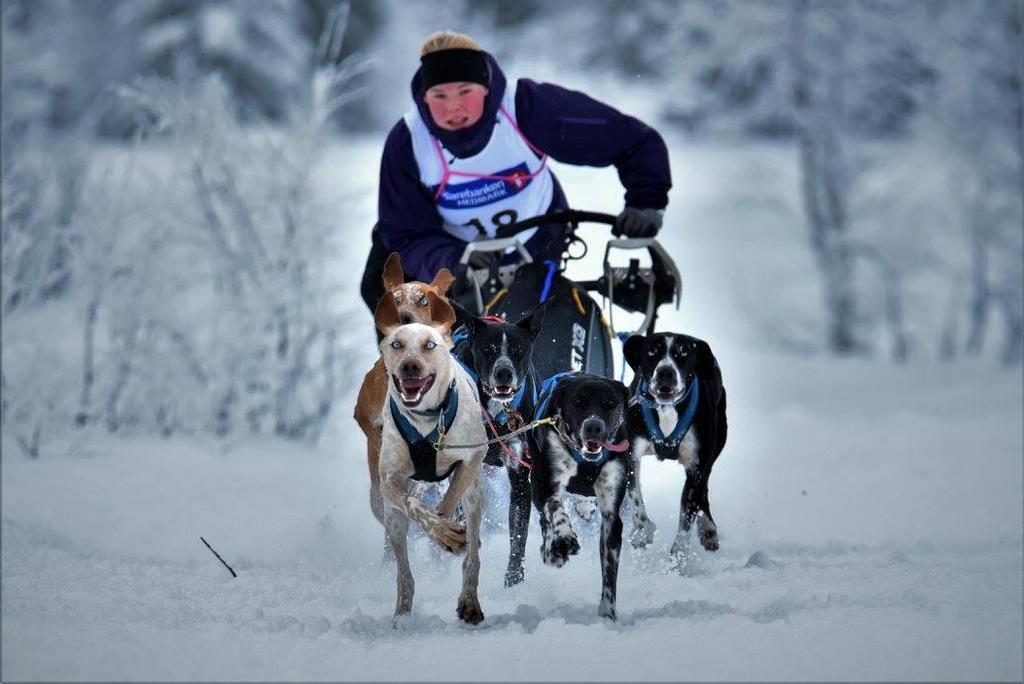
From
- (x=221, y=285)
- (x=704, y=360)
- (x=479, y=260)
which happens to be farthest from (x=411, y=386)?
(x=221, y=285)

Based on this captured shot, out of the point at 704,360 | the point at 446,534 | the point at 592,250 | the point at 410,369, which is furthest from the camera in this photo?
the point at 592,250

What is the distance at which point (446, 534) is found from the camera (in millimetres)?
3303

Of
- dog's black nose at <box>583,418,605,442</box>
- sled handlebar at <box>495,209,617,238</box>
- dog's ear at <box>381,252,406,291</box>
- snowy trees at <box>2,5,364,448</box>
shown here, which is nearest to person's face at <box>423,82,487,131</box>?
sled handlebar at <box>495,209,617,238</box>

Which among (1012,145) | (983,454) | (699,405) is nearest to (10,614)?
(699,405)

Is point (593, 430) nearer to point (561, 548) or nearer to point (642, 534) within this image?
point (561, 548)

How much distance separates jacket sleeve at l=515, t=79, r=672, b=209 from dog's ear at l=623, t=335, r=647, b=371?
1.13 meters

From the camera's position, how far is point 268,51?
938 inches

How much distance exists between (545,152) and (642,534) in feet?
5.21

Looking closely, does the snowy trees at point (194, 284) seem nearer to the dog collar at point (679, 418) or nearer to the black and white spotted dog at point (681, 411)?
the black and white spotted dog at point (681, 411)

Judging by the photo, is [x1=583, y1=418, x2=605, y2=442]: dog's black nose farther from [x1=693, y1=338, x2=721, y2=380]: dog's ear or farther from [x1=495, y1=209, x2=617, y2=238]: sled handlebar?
[x1=495, y1=209, x2=617, y2=238]: sled handlebar

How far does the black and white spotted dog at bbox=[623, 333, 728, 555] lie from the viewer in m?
3.88

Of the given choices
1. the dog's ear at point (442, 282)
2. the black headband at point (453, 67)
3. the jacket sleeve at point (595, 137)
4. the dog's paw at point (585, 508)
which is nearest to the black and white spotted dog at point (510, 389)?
the dog's ear at point (442, 282)

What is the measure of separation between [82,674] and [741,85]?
53.1ft

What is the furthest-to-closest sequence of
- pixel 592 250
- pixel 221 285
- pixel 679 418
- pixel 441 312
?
pixel 592 250 < pixel 221 285 < pixel 679 418 < pixel 441 312
